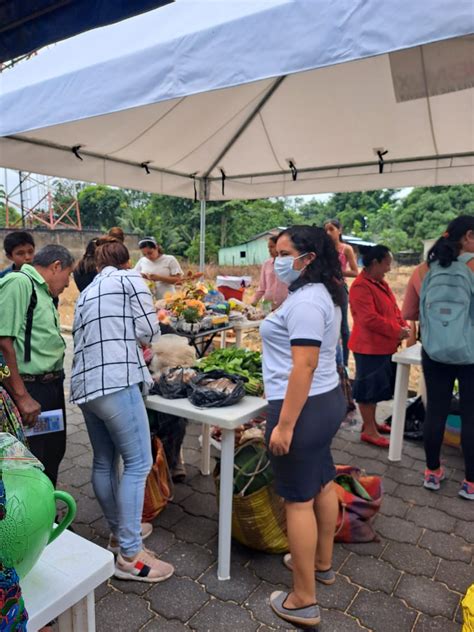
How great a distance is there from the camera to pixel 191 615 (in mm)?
1929

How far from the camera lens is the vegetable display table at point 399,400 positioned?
325cm

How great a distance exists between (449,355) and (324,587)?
1.42m

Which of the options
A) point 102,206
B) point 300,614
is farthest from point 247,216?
point 300,614

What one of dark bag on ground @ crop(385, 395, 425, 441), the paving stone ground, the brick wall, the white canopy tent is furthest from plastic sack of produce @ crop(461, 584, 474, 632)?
the brick wall

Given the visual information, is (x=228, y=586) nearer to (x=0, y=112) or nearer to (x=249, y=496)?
(x=249, y=496)

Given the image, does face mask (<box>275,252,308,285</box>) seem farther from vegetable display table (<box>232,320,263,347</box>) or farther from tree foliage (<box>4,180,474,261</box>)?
tree foliage (<box>4,180,474,261</box>)

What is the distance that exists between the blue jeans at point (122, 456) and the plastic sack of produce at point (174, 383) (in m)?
0.24

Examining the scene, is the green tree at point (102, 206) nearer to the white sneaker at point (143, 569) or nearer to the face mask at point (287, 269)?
the white sneaker at point (143, 569)

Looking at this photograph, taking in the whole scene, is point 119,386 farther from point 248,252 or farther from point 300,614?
point 248,252

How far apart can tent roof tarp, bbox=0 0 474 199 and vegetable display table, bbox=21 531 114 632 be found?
163 cm

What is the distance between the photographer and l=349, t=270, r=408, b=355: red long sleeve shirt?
3.44m

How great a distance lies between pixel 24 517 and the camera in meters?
0.73

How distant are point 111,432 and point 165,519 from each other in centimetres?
90

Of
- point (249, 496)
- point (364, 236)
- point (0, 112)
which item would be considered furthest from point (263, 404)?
point (364, 236)
